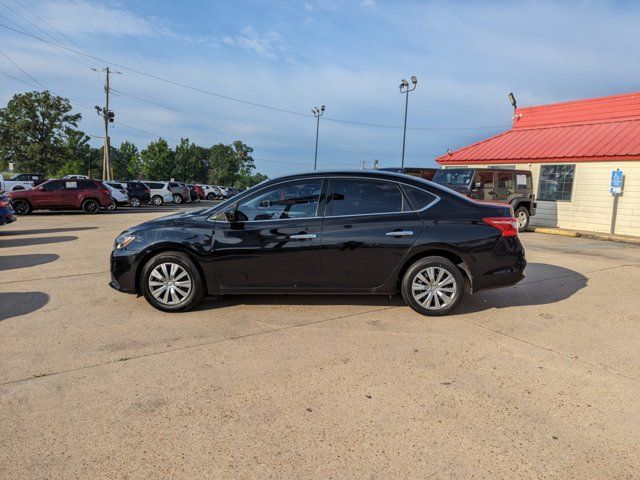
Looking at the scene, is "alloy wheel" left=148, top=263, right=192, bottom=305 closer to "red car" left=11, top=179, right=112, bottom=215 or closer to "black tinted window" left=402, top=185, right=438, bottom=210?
"black tinted window" left=402, top=185, right=438, bottom=210

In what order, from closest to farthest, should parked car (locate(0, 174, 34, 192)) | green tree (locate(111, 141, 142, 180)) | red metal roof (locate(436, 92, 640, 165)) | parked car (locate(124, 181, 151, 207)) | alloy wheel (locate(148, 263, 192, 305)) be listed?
1. alloy wheel (locate(148, 263, 192, 305))
2. red metal roof (locate(436, 92, 640, 165))
3. parked car (locate(0, 174, 34, 192))
4. parked car (locate(124, 181, 151, 207))
5. green tree (locate(111, 141, 142, 180))

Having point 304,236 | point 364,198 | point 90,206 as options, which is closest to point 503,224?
point 364,198

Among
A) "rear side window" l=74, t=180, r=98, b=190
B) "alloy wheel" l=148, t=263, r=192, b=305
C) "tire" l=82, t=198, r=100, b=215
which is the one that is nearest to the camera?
"alloy wheel" l=148, t=263, r=192, b=305

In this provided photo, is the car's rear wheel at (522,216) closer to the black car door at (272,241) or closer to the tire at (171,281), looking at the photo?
the black car door at (272,241)

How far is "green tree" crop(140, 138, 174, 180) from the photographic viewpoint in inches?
3091

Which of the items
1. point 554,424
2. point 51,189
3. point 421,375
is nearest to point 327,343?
point 421,375

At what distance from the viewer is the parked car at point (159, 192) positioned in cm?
3033

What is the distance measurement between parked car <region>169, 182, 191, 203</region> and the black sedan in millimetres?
28064

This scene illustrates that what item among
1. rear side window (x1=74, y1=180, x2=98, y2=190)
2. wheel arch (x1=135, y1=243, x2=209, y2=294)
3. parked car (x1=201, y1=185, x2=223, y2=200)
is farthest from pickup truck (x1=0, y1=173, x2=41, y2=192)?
wheel arch (x1=135, y1=243, x2=209, y2=294)

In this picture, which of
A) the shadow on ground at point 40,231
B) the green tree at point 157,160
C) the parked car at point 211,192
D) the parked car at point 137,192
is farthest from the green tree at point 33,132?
the shadow on ground at point 40,231

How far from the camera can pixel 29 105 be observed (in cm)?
6222

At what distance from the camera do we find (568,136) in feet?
58.5

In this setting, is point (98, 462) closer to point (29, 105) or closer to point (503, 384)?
point (503, 384)

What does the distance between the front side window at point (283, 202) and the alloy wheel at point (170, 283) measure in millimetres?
927
